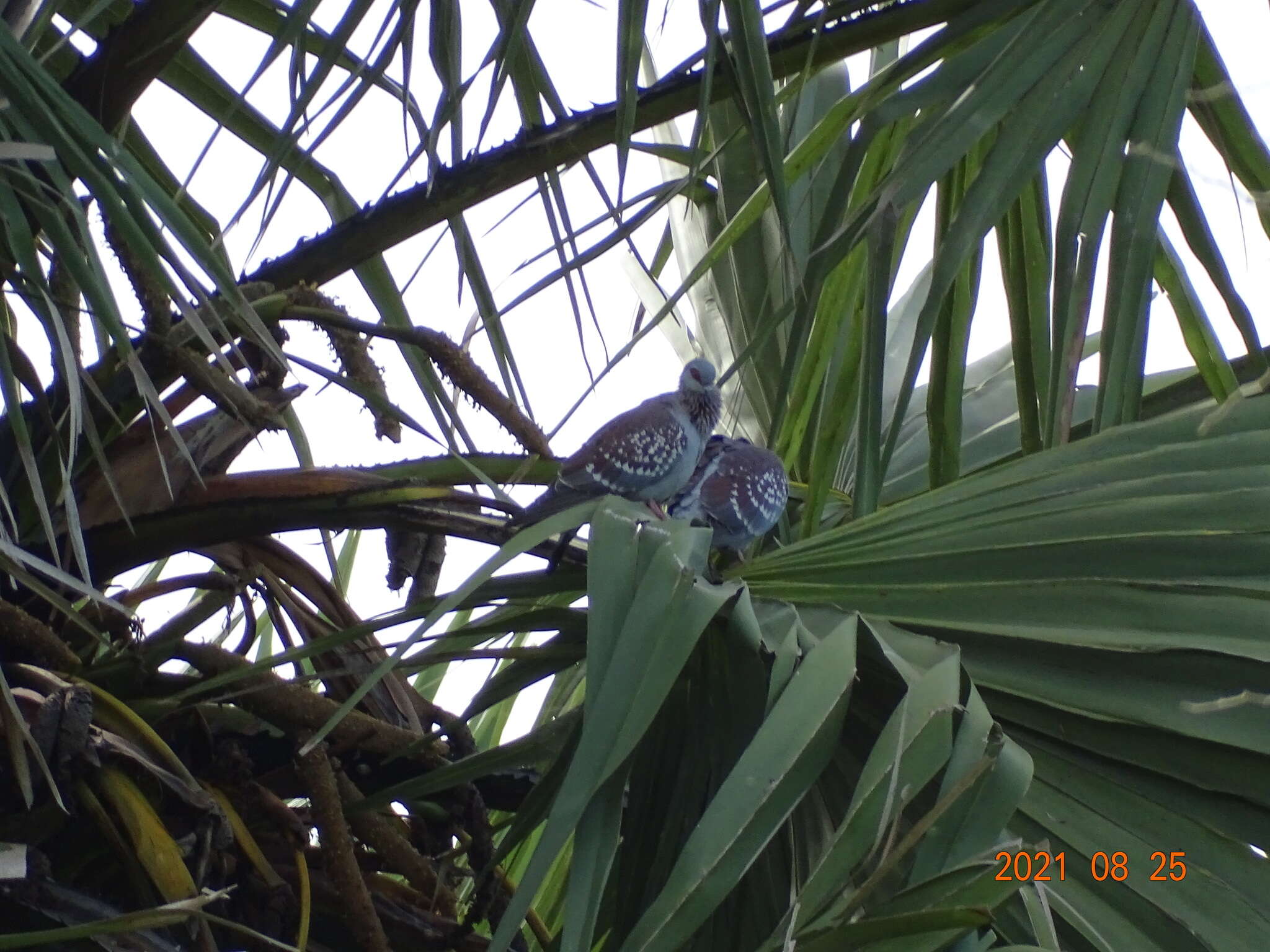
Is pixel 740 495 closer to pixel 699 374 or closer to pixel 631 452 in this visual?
pixel 631 452

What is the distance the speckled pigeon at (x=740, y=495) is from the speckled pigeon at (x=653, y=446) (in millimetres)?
82

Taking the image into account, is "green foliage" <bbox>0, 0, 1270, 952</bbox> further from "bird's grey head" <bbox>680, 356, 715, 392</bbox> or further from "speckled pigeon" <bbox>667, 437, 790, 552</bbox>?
"bird's grey head" <bbox>680, 356, 715, 392</bbox>

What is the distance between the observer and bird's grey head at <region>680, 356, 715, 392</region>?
2.69 meters

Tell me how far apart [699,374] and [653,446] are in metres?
0.25

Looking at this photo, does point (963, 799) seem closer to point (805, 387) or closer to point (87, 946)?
point (87, 946)

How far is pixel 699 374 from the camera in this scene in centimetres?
274

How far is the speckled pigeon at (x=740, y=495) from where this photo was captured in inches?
84.0

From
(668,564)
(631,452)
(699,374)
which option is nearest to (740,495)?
(631,452)

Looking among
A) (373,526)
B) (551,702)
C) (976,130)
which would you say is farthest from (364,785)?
(976,130)

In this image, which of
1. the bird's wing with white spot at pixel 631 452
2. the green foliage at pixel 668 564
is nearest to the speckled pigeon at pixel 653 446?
the bird's wing with white spot at pixel 631 452

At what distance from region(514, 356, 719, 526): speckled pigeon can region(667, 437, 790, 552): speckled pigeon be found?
8 cm

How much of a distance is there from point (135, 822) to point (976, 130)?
1.16 metres

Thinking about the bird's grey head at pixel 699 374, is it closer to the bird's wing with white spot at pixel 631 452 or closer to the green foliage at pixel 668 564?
the bird's wing with white spot at pixel 631 452

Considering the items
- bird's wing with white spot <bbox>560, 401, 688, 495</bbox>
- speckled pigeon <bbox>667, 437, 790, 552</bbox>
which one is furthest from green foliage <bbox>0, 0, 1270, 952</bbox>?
bird's wing with white spot <bbox>560, 401, 688, 495</bbox>
